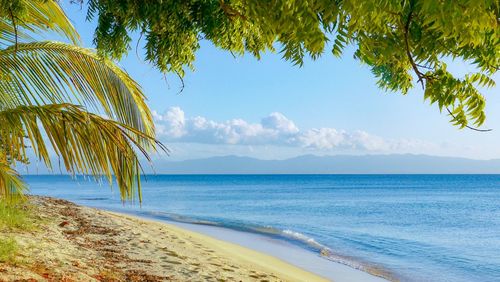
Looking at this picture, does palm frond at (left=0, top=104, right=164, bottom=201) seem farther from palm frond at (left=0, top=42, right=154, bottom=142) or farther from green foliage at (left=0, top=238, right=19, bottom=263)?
green foliage at (left=0, top=238, right=19, bottom=263)

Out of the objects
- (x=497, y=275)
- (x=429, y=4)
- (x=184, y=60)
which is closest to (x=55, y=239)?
(x=184, y=60)

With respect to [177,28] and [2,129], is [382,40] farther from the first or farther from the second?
[2,129]

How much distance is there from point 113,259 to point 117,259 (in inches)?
3.3

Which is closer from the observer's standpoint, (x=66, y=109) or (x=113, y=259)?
(x=66, y=109)

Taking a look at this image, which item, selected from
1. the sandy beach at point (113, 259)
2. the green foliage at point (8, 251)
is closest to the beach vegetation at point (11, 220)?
the sandy beach at point (113, 259)

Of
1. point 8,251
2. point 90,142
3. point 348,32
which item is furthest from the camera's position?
point 8,251

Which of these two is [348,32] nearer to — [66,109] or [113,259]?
[66,109]

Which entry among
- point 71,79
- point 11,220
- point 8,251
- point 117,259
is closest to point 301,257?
point 117,259

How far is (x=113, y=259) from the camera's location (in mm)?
9633

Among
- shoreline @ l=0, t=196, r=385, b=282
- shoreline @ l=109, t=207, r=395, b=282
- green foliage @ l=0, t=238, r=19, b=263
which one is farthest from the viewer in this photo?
shoreline @ l=109, t=207, r=395, b=282

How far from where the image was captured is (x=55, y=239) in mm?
10539

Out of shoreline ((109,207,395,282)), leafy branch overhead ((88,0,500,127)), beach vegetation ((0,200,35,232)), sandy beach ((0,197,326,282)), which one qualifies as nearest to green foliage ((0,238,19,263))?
sandy beach ((0,197,326,282))

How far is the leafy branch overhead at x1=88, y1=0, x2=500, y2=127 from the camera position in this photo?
6.44 feet

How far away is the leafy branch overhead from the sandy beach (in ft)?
12.7
